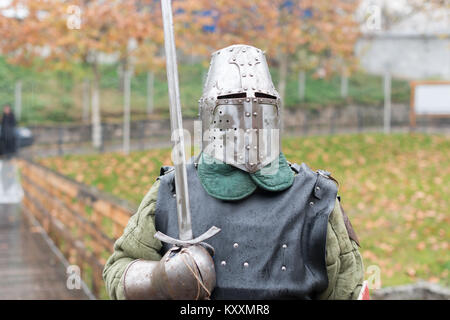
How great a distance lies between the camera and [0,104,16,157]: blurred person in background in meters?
18.9

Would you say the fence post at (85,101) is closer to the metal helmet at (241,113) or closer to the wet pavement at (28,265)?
the wet pavement at (28,265)

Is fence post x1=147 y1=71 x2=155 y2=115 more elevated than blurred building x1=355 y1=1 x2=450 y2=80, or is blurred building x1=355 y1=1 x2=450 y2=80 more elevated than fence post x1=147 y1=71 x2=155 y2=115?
blurred building x1=355 y1=1 x2=450 y2=80

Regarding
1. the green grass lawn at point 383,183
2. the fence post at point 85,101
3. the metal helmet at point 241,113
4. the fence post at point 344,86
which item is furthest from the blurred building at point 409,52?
the metal helmet at point 241,113

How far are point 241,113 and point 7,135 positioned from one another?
17.5 m

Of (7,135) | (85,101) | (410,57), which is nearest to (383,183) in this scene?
(7,135)

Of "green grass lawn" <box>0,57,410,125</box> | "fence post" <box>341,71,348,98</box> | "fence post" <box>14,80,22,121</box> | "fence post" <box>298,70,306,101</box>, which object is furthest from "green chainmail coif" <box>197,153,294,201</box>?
"fence post" <box>341,71,348,98</box>

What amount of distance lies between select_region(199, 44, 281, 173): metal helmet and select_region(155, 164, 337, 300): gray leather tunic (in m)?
0.17

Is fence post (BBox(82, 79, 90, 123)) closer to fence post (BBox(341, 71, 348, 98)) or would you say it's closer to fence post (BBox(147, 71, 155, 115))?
fence post (BBox(147, 71, 155, 115))

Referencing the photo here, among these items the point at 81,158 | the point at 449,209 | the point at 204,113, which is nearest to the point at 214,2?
the point at 81,158

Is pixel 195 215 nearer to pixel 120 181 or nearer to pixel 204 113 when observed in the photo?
pixel 204 113

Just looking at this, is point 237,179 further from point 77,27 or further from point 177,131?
point 77,27

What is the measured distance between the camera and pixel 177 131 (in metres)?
2.33

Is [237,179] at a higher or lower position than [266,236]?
higher

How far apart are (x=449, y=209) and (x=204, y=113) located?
762cm
